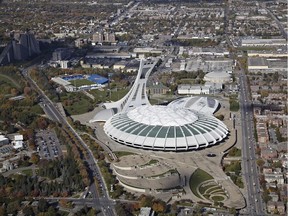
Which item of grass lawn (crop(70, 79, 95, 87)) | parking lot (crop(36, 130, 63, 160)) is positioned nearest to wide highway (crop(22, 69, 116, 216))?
parking lot (crop(36, 130, 63, 160))

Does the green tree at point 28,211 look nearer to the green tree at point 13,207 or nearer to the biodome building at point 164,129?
the green tree at point 13,207

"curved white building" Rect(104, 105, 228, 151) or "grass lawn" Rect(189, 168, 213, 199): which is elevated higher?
"curved white building" Rect(104, 105, 228, 151)

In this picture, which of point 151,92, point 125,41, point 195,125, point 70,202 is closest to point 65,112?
point 151,92

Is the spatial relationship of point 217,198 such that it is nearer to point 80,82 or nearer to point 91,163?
point 91,163

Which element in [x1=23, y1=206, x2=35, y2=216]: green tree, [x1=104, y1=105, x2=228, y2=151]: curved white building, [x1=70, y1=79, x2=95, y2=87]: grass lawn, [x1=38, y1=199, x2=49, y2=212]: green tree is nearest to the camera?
[x1=23, y1=206, x2=35, y2=216]: green tree

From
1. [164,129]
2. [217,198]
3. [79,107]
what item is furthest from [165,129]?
[79,107]

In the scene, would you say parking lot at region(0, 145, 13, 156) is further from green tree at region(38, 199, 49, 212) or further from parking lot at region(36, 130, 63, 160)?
green tree at region(38, 199, 49, 212)

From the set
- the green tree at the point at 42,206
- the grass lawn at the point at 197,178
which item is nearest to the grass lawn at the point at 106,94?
the grass lawn at the point at 197,178
